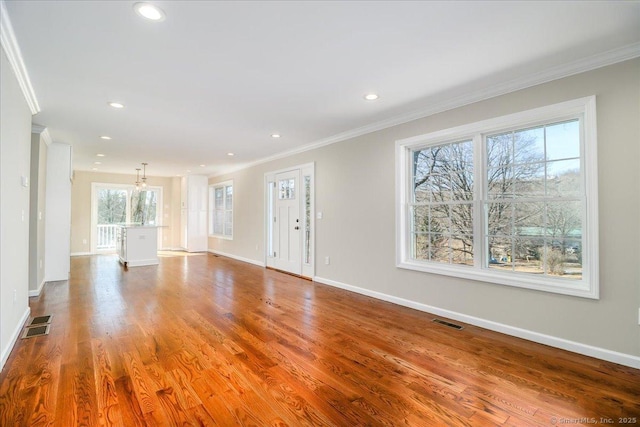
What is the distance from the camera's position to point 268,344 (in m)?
2.78

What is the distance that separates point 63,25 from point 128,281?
4327 millimetres

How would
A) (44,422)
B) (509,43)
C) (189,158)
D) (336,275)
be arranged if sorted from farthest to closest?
(189,158), (336,275), (509,43), (44,422)

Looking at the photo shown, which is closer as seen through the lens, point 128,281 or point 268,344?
point 268,344

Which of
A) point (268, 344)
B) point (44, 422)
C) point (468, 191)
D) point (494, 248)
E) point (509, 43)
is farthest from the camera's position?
point (468, 191)

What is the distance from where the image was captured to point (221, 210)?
29.5 feet

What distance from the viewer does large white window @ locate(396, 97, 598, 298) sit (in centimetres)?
271

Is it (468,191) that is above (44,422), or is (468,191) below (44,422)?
above

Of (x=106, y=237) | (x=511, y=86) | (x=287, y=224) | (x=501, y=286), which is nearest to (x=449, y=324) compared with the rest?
(x=501, y=286)

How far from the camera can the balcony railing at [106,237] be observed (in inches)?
360

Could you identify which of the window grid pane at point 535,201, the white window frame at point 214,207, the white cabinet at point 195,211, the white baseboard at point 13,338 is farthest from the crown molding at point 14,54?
the white cabinet at point 195,211

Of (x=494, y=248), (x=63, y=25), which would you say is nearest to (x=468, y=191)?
(x=494, y=248)

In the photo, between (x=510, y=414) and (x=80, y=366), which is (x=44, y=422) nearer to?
(x=80, y=366)

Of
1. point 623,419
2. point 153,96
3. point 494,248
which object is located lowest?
point 623,419

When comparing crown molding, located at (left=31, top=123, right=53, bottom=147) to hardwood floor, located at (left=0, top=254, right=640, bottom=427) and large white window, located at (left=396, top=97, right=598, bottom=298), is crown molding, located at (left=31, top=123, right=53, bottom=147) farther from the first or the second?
large white window, located at (left=396, top=97, right=598, bottom=298)
